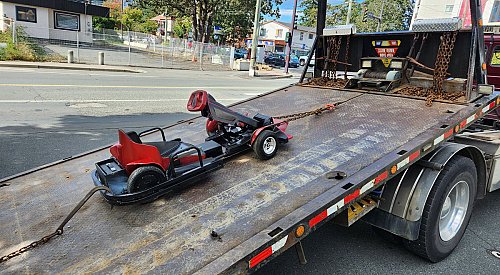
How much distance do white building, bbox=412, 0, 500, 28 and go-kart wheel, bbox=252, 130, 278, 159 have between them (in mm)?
4534

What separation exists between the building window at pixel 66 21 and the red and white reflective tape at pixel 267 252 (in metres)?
37.6

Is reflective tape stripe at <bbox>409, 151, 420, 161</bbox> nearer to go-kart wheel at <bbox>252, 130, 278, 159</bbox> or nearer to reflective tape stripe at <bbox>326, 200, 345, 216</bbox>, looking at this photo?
reflective tape stripe at <bbox>326, 200, 345, 216</bbox>

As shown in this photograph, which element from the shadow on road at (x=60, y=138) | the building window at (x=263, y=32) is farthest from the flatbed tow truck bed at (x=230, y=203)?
the building window at (x=263, y=32)

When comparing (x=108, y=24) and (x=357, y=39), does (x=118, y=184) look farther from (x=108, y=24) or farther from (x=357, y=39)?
(x=108, y=24)

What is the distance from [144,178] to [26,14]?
36490 millimetres

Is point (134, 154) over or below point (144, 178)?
over

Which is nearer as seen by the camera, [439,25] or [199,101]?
[199,101]

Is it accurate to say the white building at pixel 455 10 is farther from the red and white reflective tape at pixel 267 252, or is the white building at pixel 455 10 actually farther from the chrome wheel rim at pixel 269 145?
the red and white reflective tape at pixel 267 252

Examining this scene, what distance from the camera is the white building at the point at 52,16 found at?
99.0 ft

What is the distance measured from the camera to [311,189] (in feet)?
8.93

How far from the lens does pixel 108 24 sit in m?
50.2

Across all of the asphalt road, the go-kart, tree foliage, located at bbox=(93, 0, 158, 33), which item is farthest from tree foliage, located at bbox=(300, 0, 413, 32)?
the go-kart

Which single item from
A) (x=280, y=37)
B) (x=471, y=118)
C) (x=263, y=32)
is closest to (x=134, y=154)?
(x=471, y=118)

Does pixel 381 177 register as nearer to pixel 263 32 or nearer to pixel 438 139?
pixel 438 139
